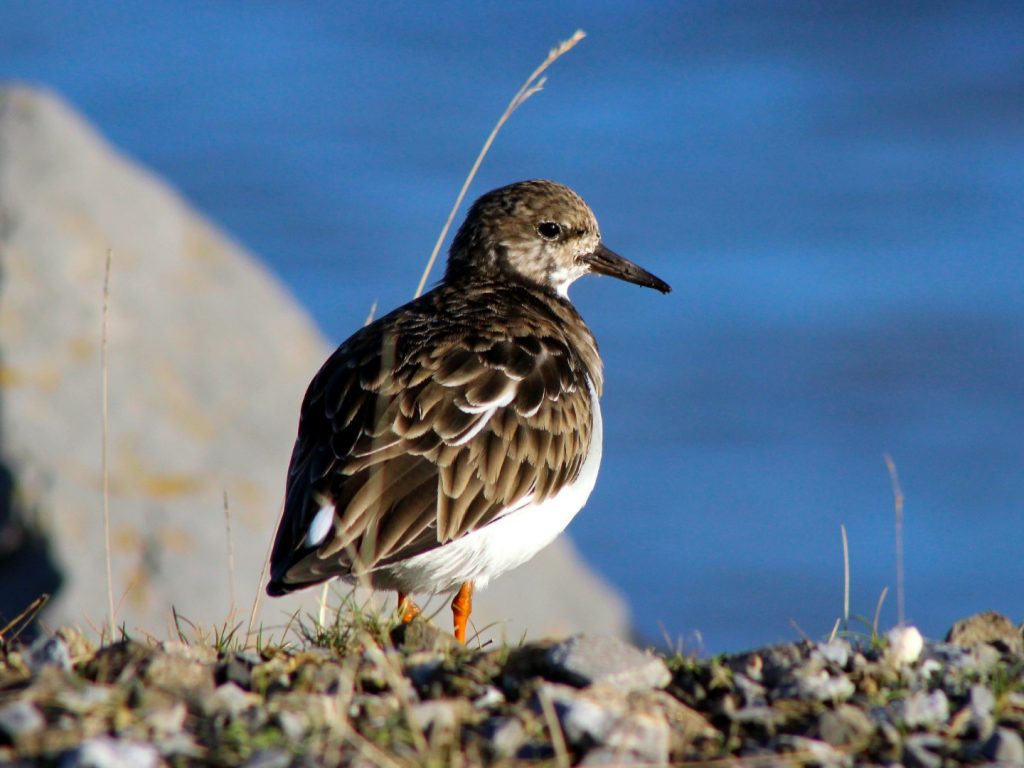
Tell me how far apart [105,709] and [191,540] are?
5683 mm

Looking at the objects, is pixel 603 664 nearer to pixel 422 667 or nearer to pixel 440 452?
pixel 422 667

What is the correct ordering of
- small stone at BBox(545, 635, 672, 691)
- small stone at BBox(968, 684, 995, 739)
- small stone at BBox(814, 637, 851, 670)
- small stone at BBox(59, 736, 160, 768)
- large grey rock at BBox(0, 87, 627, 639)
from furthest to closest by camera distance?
large grey rock at BBox(0, 87, 627, 639) → small stone at BBox(814, 637, 851, 670) → small stone at BBox(545, 635, 672, 691) → small stone at BBox(968, 684, 995, 739) → small stone at BBox(59, 736, 160, 768)

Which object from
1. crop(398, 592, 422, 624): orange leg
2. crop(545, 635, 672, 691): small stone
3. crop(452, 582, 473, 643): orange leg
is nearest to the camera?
crop(545, 635, 672, 691): small stone

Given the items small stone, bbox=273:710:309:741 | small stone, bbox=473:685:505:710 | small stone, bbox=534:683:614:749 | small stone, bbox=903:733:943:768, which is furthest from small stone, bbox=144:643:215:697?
small stone, bbox=903:733:943:768

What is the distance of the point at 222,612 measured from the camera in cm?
897

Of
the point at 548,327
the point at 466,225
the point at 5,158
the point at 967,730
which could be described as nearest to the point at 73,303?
the point at 5,158

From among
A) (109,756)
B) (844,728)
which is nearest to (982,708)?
(844,728)

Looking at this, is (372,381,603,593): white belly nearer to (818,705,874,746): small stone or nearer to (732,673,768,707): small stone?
(732,673,768,707): small stone

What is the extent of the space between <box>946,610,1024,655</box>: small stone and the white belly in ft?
5.63

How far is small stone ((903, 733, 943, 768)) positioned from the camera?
374cm

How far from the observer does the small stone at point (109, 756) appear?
3.29 metres

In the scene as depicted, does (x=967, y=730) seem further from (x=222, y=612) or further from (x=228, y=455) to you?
(x=228, y=455)

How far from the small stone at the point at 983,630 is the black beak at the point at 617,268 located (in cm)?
313

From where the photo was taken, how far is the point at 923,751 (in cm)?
378
